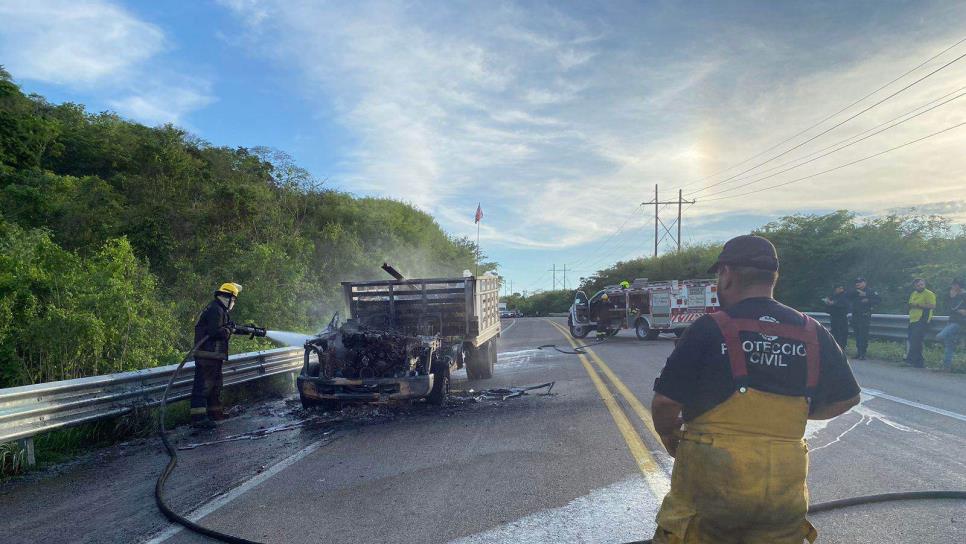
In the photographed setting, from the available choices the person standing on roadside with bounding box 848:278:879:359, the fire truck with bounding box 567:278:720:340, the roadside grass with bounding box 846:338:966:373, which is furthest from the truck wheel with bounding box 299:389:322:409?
the fire truck with bounding box 567:278:720:340

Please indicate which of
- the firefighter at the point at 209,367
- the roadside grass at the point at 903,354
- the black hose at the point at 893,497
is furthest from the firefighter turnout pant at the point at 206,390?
the roadside grass at the point at 903,354

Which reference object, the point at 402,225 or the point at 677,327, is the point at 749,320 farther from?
the point at 402,225

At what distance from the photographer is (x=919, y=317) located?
12.3 metres

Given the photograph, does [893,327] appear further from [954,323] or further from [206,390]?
[206,390]

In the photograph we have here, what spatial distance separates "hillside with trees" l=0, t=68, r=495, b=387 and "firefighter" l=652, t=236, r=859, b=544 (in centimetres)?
831

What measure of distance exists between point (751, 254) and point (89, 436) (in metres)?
7.52

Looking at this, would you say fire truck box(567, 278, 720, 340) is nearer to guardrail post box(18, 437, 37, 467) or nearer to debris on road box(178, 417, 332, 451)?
debris on road box(178, 417, 332, 451)

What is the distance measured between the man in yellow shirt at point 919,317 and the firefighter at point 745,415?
1226 centimetres

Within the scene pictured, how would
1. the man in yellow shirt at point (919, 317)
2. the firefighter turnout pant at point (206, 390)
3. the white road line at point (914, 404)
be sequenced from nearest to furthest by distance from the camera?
the white road line at point (914, 404)
the firefighter turnout pant at point (206, 390)
the man in yellow shirt at point (919, 317)

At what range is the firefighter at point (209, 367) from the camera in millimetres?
7980

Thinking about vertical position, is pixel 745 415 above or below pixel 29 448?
above

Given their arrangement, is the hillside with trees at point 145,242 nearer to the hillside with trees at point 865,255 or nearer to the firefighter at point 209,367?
the firefighter at point 209,367

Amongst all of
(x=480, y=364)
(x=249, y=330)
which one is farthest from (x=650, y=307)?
(x=249, y=330)

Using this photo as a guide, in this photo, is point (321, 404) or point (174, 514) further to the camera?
point (321, 404)
